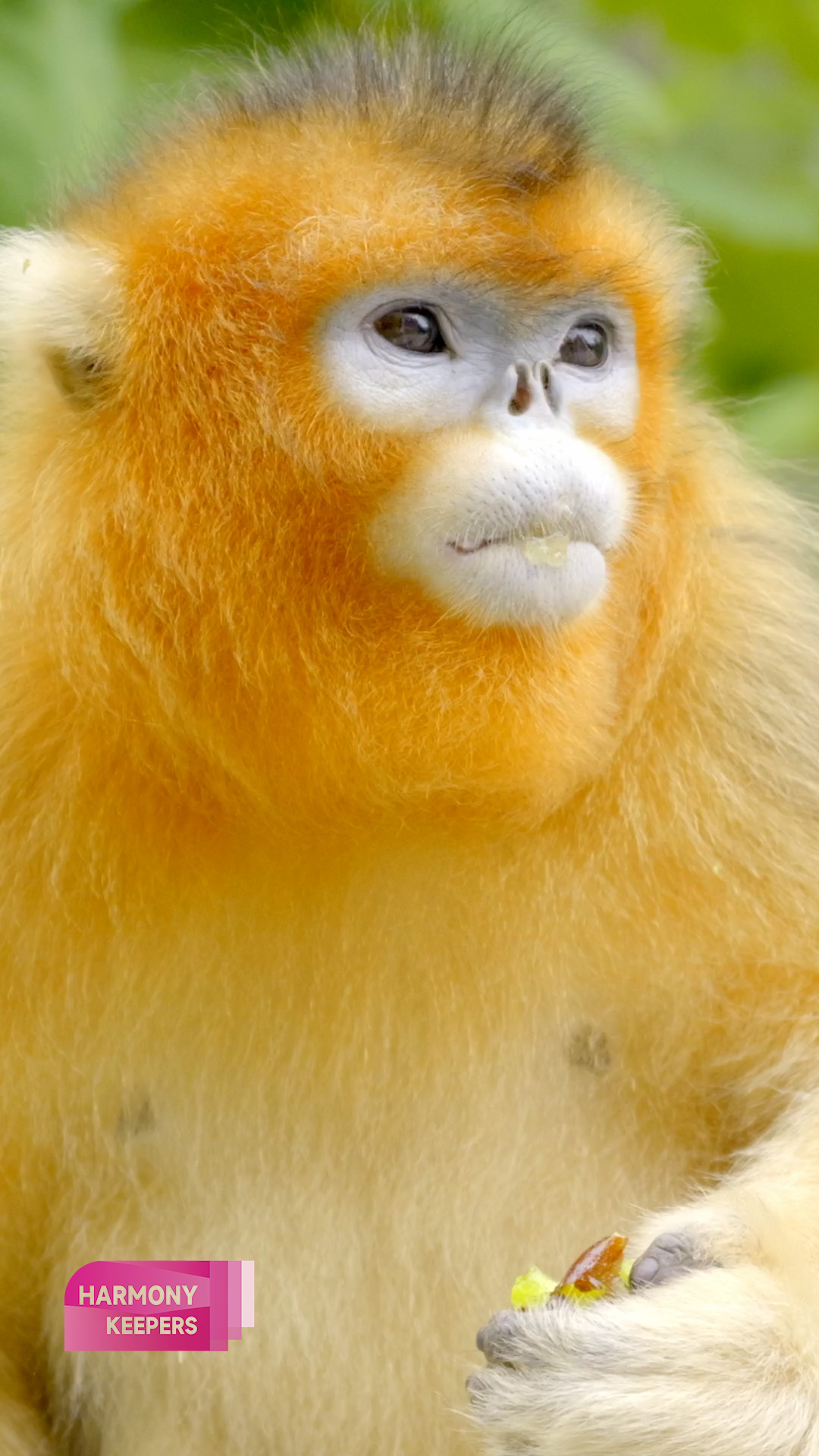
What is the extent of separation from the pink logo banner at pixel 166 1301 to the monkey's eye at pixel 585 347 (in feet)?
3.70

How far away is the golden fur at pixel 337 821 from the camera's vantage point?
6.61 ft

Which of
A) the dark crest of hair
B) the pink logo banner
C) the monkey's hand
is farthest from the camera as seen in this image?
the pink logo banner

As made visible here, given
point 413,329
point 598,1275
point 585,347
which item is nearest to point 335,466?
point 413,329

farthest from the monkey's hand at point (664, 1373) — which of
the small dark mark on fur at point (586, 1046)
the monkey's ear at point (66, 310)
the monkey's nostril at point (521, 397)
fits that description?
the monkey's ear at point (66, 310)

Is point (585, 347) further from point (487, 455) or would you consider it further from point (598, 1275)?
point (598, 1275)

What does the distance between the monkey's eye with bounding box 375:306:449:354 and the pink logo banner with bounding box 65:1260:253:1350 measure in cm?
110

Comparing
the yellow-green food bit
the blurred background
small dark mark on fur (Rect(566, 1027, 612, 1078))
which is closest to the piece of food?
the yellow-green food bit

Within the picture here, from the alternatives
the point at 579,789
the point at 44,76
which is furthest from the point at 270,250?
the point at 44,76

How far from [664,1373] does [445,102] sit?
1398 mm

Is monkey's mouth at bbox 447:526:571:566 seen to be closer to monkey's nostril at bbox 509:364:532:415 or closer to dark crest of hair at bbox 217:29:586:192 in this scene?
monkey's nostril at bbox 509:364:532:415

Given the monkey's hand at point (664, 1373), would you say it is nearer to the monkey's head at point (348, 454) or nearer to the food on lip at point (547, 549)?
the monkey's head at point (348, 454)

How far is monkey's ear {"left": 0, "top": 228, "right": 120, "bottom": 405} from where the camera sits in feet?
6.75

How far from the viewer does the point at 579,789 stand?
2223mm

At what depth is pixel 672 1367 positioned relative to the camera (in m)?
1.84
